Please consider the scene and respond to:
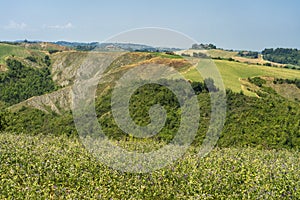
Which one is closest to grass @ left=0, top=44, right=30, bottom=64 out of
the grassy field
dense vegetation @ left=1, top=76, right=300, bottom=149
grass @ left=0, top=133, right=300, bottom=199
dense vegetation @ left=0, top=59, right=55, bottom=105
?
dense vegetation @ left=0, top=59, right=55, bottom=105

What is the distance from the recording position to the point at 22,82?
153 m

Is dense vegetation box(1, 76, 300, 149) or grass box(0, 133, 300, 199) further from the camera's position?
dense vegetation box(1, 76, 300, 149)

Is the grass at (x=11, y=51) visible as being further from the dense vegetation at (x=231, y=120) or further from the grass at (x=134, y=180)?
the grass at (x=134, y=180)

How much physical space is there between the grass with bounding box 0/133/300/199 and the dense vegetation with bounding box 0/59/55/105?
128916mm

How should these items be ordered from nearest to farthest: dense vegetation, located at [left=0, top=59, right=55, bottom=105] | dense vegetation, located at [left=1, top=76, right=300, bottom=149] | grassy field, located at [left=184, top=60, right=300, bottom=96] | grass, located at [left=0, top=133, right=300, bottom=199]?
grass, located at [left=0, top=133, right=300, bottom=199] < dense vegetation, located at [left=1, top=76, right=300, bottom=149] < grassy field, located at [left=184, top=60, right=300, bottom=96] < dense vegetation, located at [left=0, top=59, right=55, bottom=105]

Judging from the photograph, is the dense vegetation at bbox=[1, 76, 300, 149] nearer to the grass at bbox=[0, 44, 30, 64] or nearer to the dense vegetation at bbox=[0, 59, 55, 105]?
the dense vegetation at bbox=[0, 59, 55, 105]

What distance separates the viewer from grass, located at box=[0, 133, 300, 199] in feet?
34.5

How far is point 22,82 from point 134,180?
149m

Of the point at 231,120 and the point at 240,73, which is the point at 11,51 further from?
the point at 231,120

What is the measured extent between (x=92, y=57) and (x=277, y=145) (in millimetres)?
101248

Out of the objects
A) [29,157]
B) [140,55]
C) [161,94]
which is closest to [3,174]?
[29,157]

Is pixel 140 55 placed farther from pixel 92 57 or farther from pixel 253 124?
pixel 253 124

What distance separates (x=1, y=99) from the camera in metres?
136

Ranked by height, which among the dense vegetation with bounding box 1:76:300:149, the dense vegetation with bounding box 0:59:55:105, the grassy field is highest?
the grassy field
